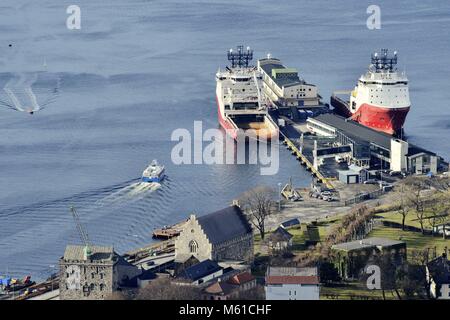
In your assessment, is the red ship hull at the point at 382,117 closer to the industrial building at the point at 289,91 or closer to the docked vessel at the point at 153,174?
the industrial building at the point at 289,91

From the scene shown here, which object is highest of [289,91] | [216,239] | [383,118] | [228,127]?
[289,91]

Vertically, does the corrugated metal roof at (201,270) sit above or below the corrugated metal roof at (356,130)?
below

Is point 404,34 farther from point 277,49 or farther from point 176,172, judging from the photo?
point 176,172

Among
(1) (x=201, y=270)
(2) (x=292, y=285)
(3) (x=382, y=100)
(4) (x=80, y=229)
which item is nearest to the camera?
(2) (x=292, y=285)

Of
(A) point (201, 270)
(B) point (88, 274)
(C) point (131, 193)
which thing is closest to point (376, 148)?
(C) point (131, 193)

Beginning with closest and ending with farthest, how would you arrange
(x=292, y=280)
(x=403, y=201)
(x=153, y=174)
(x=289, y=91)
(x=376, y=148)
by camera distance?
(x=292, y=280) < (x=403, y=201) < (x=153, y=174) < (x=376, y=148) < (x=289, y=91)

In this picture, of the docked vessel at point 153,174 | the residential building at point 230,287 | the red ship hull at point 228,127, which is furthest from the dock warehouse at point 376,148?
the residential building at point 230,287

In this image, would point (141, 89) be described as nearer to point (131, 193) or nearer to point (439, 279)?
point (131, 193)
